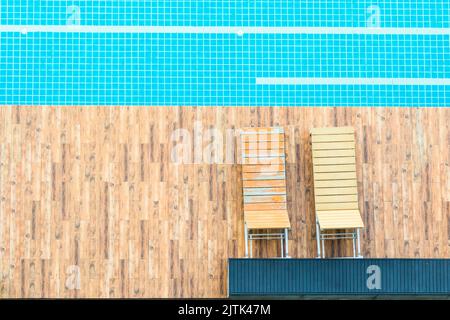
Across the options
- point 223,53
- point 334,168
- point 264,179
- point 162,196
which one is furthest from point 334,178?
point 223,53

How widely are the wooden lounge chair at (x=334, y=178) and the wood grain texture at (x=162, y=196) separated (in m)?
0.27

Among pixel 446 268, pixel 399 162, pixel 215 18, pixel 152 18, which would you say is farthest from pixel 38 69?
pixel 446 268

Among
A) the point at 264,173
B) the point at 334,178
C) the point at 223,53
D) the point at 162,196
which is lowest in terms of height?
the point at 162,196

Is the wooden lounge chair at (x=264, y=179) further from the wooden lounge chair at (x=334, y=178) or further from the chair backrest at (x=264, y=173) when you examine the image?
the wooden lounge chair at (x=334, y=178)

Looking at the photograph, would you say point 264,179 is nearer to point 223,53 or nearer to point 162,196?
point 162,196

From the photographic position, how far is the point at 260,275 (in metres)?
13.6

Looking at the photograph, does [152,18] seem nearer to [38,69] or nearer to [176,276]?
[38,69]

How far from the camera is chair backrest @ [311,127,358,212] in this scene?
45.8ft

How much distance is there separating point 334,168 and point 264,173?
1209mm

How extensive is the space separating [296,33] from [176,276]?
5791 millimetres

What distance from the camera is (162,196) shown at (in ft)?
46.6

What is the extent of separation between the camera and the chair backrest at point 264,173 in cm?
1398

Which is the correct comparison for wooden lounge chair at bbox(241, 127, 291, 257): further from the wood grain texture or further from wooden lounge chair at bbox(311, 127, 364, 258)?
wooden lounge chair at bbox(311, 127, 364, 258)
